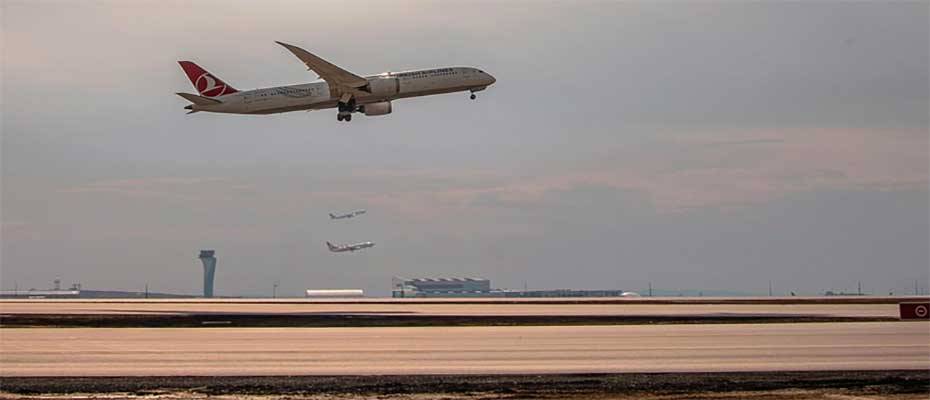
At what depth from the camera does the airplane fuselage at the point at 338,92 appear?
89812mm

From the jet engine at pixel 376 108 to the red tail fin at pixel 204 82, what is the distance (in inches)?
408

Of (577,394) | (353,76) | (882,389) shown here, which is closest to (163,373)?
(577,394)

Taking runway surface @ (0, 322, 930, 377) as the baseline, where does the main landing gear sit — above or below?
above

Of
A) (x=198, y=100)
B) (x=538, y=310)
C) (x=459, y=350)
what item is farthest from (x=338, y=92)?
(x=459, y=350)

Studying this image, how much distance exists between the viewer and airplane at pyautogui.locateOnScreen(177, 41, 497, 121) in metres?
89.8

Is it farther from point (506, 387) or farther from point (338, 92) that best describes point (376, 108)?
point (506, 387)

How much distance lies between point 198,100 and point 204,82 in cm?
878

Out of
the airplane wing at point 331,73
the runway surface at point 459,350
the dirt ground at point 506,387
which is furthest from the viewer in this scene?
the airplane wing at point 331,73

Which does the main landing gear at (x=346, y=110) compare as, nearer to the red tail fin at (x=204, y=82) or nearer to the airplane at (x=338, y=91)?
the airplane at (x=338, y=91)

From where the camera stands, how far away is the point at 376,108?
93.6 meters

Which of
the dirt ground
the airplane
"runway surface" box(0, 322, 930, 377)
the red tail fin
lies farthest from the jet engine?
the dirt ground

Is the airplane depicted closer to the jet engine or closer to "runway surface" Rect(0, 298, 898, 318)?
the jet engine

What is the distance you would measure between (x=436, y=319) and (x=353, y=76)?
1078 inches

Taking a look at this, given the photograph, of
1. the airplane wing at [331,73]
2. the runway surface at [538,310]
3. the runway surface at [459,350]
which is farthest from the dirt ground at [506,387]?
the airplane wing at [331,73]
